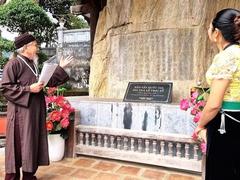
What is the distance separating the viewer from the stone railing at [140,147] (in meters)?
3.97

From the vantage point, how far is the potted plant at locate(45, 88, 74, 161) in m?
4.46

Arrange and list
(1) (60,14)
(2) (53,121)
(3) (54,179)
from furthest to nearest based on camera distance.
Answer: (1) (60,14) → (2) (53,121) → (3) (54,179)

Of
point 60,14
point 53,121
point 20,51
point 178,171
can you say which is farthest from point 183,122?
point 60,14

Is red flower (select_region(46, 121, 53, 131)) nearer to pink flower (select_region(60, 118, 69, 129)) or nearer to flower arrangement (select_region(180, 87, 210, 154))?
pink flower (select_region(60, 118, 69, 129))

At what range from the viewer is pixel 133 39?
5559 mm

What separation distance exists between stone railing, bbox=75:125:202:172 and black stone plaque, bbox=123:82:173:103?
1.96ft

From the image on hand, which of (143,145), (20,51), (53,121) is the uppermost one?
(20,51)

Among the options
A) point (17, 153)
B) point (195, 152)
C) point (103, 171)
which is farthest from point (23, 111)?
point (195, 152)

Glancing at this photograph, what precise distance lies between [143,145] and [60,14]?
49.6 ft

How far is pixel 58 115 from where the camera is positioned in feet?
14.6

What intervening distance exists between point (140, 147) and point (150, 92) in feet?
2.86

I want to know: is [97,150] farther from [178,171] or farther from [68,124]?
[178,171]

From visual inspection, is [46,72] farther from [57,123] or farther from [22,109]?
[57,123]

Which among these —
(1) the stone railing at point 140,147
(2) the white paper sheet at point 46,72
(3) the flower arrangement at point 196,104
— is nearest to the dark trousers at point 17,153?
(2) the white paper sheet at point 46,72
